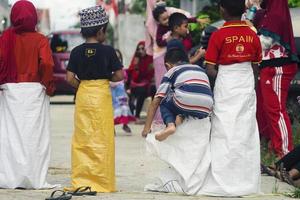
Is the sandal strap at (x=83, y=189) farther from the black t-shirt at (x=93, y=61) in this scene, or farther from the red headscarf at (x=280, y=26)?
the red headscarf at (x=280, y=26)

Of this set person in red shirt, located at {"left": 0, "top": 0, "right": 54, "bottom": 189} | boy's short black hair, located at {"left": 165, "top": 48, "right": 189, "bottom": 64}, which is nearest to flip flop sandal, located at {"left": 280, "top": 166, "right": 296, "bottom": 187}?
boy's short black hair, located at {"left": 165, "top": 48, "right": 189, "bottom": 64}

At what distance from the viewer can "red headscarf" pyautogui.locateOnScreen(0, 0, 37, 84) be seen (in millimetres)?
9484

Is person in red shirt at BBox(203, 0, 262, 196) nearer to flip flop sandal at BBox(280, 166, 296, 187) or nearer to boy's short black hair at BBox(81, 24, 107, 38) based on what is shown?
flip flop sandal at BBox(280, 166, 296, 187)

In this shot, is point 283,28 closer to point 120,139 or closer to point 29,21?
point 29,21

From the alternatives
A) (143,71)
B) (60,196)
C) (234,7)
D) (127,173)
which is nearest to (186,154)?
(60,196)

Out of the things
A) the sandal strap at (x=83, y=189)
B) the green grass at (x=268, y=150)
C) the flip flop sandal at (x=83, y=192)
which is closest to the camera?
the flip flop sandal at (x=83, y=192)

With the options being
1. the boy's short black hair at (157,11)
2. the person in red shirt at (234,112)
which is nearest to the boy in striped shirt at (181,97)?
the person in red shirt at (234,112)

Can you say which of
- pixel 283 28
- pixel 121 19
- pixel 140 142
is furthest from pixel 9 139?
pixel 121 19

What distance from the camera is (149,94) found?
63.7ft

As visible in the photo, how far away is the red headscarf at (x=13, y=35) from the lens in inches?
373

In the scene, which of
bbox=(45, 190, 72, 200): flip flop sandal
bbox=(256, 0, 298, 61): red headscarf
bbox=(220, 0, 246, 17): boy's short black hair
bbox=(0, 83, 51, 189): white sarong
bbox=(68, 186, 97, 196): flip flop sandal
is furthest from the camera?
bbox=(256, 0, 298, 61): red headscarf

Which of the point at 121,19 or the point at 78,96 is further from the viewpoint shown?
the point at 121,19

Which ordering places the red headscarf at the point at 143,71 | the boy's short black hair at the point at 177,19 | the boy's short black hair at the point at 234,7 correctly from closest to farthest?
the boy's short black hair at the point at 234,7 → the boy's short black hair at the point at 177,19 → the red headscarf at the point at 143,71

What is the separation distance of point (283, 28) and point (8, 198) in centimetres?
357
